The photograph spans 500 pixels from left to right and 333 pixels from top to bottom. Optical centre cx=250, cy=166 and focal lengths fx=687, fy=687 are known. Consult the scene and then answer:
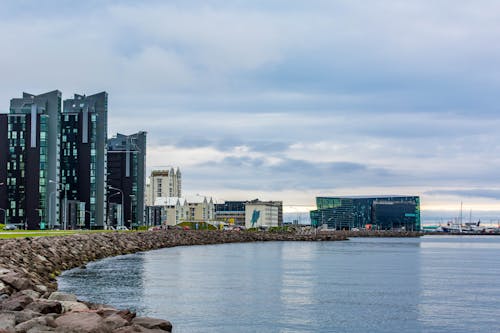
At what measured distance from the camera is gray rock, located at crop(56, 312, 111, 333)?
91.3 feet

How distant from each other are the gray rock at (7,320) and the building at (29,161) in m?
162

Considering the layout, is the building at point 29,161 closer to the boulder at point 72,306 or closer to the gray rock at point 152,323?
the boulder at point 72,306

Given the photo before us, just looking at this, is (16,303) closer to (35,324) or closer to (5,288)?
(35,324)

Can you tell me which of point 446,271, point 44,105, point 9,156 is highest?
point 44,105

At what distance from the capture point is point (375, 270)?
8044 centimetres

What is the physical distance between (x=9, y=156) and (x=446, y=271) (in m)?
139

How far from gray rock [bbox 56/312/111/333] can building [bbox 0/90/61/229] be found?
163 m

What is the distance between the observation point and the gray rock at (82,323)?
91.3 feet

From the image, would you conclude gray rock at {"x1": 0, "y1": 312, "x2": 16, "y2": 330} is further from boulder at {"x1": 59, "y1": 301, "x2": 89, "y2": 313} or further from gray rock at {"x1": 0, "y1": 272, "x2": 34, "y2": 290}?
gray rock at {"x1": 0, "y1": 272, "x2": 34, "y2": 290}

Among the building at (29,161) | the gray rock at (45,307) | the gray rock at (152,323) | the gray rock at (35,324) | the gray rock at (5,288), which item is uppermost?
the building at (29,161)

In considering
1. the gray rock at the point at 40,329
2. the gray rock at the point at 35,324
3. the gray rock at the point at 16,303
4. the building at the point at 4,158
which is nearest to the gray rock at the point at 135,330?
the gray rock at the point at 40,329

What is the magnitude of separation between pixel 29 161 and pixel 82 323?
168030 millimetres

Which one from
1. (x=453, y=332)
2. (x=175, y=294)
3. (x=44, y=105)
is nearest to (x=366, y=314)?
(x=453, y=332)

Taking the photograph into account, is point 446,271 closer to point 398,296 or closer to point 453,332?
point 398,296
